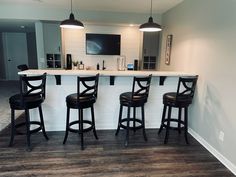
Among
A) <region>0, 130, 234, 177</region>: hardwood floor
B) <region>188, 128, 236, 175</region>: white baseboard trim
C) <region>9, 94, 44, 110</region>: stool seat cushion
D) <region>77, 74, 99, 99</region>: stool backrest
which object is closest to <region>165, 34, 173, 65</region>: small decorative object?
<region>188, 128, 236, 175</region>: white baseboard trim

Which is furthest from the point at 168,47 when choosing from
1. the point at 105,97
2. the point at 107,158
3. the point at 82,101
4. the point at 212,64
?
the point at 107,158

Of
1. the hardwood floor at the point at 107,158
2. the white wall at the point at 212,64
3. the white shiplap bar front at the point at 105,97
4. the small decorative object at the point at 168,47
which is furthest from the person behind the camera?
the small decorative object at the point at 168,47

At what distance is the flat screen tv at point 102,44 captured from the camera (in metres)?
5.30

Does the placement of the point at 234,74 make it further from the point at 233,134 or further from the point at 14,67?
the point at 14,67

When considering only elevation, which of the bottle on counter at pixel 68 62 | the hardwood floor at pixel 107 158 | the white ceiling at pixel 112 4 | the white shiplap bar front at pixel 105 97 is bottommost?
the hardwood floor at pixel 107 158

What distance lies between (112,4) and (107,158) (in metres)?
3.28

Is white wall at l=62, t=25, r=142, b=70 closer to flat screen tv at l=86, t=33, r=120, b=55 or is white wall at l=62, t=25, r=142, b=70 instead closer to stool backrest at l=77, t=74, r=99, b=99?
flat screen tv at l=86, t=33, r=120, b=55

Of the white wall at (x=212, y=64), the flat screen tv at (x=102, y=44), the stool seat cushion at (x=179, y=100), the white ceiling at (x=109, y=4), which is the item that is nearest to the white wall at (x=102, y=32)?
the flat screen tv at (x=102, y=44)

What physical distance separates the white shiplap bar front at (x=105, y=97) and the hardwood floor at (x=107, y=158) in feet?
1.03

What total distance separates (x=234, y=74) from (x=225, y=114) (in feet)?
1.83

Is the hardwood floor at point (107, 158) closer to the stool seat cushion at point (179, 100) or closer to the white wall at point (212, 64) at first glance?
the white wall at point (212, 64)

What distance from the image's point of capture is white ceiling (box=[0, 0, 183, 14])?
4037 mm

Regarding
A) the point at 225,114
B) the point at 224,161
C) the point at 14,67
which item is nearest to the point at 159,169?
the point at 224,161

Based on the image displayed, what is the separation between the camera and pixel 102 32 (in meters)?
5.35
